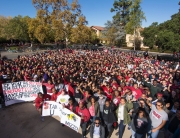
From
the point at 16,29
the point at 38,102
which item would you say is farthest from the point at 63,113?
the point at 16,29

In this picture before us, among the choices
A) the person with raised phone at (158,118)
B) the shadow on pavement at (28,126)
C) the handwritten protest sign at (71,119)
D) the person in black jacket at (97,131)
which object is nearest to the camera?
the person with raised phone at (158,118)

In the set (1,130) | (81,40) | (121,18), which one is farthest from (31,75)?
(121,18)

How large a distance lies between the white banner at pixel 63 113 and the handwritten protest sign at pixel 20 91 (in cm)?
171

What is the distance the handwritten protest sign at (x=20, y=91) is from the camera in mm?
7113

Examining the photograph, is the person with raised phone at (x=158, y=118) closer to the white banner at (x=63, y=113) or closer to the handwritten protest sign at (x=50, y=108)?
the white banner at (x=63, y=113)

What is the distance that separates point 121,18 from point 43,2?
1044 inches

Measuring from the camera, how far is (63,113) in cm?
535

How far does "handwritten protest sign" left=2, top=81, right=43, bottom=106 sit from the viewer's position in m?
7.11

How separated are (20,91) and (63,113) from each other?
3.26 m

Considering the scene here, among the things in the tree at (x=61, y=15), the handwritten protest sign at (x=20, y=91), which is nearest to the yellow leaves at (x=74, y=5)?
the tree at (x=61, y=15)

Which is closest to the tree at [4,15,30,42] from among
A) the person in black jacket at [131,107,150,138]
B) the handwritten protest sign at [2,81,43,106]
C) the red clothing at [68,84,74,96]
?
the handwritten protest sign at [2,81,43,106]

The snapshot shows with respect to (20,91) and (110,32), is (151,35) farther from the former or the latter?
(20,91)

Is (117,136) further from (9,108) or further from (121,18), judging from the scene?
(121,18)

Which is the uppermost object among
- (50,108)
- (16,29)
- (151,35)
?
(16,29)
